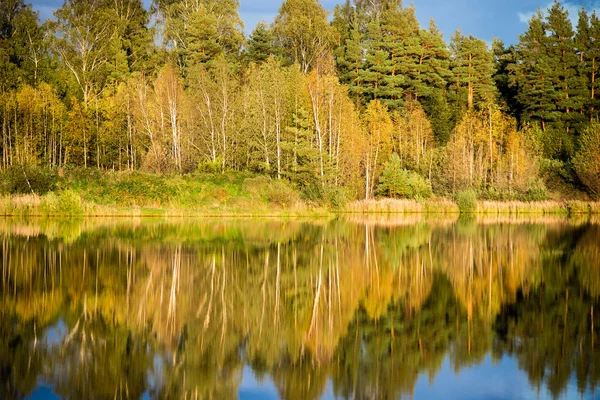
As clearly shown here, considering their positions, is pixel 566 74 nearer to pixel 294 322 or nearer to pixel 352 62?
pixel 352 62

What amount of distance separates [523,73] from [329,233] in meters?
48.2

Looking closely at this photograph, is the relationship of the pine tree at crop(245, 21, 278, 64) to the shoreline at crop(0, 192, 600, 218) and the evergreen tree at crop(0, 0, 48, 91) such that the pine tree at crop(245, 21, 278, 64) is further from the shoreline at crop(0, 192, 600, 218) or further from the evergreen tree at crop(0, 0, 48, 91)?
the shoreline at crop(0, 192, 600, 218)

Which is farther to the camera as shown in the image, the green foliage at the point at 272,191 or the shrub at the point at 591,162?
the shrub at the point at 591,162

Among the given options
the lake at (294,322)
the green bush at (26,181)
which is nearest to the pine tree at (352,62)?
the green bush at (26,181)

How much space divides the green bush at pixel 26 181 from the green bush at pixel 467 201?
94.4ft

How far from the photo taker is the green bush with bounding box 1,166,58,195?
3884 centimetres

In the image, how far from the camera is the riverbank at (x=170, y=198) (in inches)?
1492

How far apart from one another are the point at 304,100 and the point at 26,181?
2037cm

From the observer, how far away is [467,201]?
4784cm

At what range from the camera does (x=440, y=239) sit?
27.4m

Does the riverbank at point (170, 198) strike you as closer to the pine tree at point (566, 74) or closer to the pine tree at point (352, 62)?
the pine tree at point (352, 62)

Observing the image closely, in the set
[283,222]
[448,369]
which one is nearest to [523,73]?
[283,222]

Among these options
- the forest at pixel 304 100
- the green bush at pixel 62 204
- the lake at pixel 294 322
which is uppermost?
the forest at pixel 304 100

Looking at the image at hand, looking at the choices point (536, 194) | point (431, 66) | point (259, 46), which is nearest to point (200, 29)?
point (259, 46)
